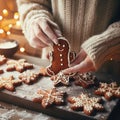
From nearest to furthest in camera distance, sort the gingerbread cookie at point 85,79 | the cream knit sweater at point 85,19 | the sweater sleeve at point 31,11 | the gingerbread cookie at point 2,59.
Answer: the cream knit sweater at point 85,19 → the gingerbread cookie at point 85,79 → the sweater sleeve at point 31,11 → the gingerbread cookie at point 2,59

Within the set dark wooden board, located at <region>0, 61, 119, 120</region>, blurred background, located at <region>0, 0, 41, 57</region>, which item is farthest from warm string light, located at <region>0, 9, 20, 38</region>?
dark wooden board, located at <region>0, 61, 119, 120</region>

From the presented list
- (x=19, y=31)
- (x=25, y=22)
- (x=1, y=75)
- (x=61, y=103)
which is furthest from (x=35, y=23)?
(x=19, y=31)

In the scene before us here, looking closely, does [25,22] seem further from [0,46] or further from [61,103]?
[61,103]

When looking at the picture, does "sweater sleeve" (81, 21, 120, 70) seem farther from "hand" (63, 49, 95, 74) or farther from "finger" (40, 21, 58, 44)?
"finger" (40, 21, 58, 44)

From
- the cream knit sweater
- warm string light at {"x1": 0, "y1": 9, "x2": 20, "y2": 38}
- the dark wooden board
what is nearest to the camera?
the dark wooden board

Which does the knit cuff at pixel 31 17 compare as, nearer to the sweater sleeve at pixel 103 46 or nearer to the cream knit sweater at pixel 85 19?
the cream knit sweater at pixel 85 19

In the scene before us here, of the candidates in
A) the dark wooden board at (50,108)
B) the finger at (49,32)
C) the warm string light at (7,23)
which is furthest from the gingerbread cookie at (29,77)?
the warm string light at (7,23)
